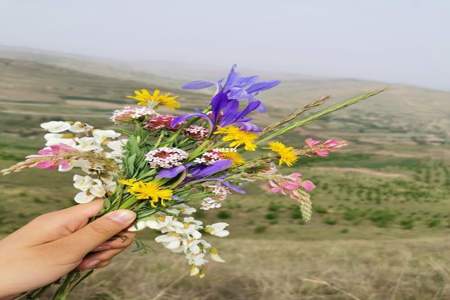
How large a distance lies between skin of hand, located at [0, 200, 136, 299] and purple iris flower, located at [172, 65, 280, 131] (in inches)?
25.7

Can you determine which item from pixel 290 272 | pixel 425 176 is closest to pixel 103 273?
pixel 290 272

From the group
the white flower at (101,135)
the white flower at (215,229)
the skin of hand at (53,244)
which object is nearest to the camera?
the skin of hand at (53,244)

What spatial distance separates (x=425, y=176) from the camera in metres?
42.8

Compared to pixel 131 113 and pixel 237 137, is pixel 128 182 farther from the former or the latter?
pixel 237 137

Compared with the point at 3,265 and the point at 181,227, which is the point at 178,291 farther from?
the point at 3,265

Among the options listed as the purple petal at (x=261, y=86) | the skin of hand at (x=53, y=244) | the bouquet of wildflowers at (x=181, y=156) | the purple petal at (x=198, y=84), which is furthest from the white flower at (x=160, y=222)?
the purple petal at (x=261, y=86)

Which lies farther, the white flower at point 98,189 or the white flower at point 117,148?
A: the white flower at point 117,148

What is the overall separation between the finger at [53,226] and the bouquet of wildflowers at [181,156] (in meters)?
0.06

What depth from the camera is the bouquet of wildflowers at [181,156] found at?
2670 mm

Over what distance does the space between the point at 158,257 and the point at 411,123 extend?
176070 millimetres

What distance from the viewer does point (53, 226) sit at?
8.68 feet

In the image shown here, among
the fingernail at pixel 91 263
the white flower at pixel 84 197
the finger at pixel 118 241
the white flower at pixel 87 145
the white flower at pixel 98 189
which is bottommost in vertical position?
the fingernail at pixel 91 263

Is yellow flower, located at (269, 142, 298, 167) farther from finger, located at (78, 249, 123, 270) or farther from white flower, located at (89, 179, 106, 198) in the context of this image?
finger, located at (78, 249, 123, 270)

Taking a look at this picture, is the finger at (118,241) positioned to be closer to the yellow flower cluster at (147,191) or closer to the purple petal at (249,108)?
the yellow flower cluster at (147,191)
